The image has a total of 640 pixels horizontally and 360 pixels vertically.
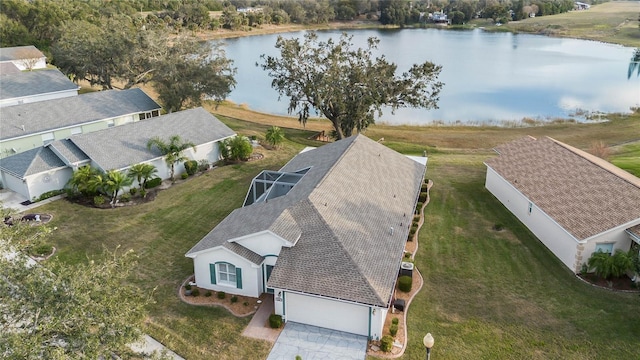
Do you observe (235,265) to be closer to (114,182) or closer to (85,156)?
(114,182)

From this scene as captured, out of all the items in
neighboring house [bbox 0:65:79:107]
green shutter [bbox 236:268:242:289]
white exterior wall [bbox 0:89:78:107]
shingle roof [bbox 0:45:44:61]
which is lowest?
green shutter [bbox 236:268:242:289]

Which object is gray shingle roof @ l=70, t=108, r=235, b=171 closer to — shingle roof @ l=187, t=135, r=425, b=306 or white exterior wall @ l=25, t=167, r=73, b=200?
white exterior wall @ l=25, t=167, r=73, b=200

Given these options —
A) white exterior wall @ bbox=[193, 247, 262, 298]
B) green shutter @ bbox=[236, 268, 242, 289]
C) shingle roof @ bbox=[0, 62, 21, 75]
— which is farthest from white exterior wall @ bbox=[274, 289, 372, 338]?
shingle roof @ bbox=[0, 62, 21, 75]

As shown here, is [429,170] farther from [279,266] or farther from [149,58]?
[149,58]

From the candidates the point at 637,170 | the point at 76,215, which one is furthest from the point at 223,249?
the point at 637,170

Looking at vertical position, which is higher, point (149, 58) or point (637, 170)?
point (149, 58)
